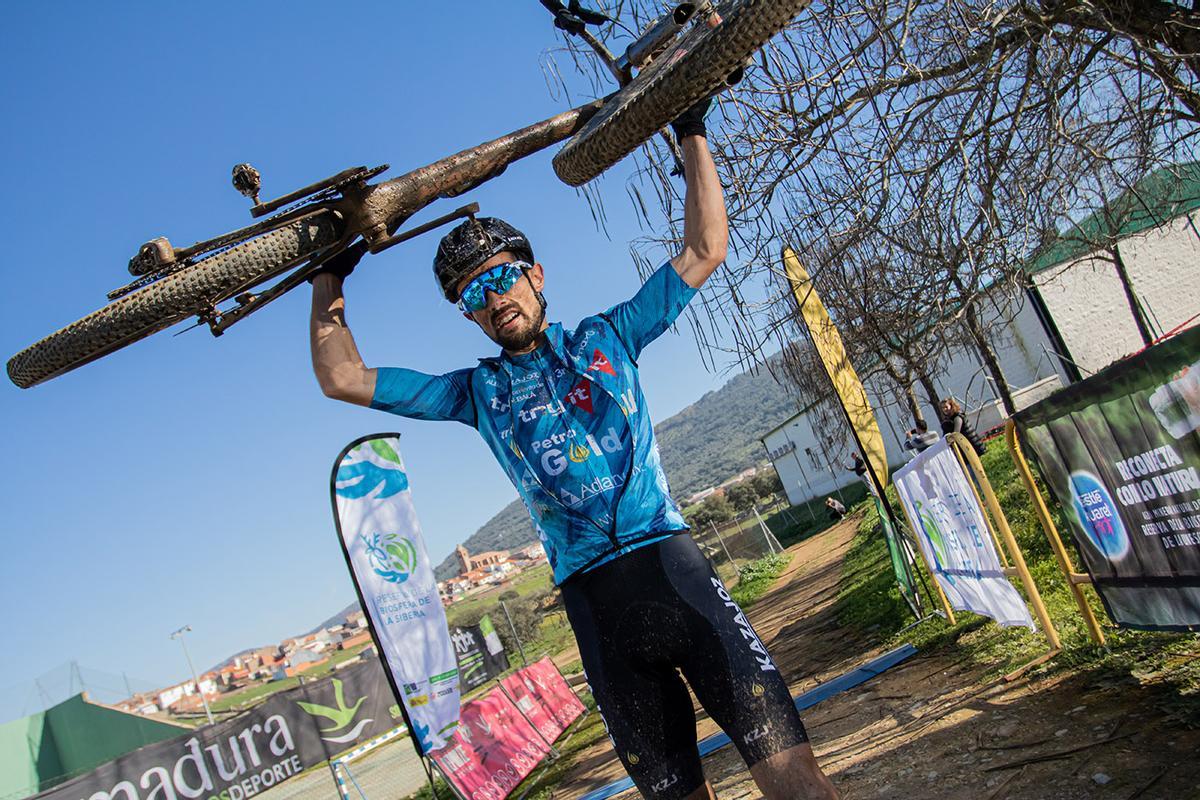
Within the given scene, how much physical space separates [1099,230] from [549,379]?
810 centimetres

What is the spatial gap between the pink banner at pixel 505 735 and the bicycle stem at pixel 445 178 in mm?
5809

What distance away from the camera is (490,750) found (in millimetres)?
9445

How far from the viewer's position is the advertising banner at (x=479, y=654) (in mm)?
18219

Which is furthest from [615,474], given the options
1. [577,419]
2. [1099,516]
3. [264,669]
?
[264,669]

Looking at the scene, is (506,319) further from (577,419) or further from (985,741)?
(985,741)

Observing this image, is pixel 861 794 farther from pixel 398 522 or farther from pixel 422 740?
pixel 398 522

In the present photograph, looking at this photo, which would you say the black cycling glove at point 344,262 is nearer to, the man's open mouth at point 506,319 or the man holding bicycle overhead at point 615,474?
the man holding bicycle overhead at point 615,474

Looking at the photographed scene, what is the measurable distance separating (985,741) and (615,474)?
3.03m

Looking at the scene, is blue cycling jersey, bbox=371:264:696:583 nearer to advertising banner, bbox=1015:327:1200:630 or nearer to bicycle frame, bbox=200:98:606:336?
bicycle frame, bbox=200:98:606:336

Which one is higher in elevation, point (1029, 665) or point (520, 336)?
point (520, 336)

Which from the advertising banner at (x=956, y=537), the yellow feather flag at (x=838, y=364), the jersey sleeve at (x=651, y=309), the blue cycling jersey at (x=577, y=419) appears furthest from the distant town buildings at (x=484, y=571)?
the jersey sleeve at (x=651, y=309)

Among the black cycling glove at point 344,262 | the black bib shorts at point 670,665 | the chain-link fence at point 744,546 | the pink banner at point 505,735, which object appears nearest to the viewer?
the black bib shorts at point 670,665

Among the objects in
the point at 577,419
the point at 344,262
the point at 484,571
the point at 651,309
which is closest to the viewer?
the point at 577,419

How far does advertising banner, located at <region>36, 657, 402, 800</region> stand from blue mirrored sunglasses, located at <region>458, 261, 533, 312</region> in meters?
9.11
